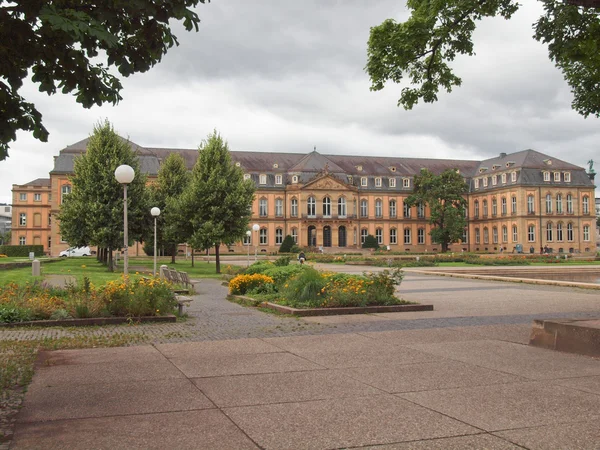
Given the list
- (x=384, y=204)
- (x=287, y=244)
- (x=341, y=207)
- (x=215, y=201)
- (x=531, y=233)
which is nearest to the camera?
(x=215, y=201)

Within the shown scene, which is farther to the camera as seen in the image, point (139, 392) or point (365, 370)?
point (365, 370)

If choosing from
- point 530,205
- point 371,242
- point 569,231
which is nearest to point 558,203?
point 569,231

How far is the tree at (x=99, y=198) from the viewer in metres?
36.3

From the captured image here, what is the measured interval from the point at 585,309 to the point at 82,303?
12.0m

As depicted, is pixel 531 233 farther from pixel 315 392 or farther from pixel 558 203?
pixel 315 392

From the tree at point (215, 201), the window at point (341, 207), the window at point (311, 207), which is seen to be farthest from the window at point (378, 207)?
the tree at point (215, 201)

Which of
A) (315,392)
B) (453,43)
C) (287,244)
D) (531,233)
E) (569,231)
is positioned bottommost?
(315,392)

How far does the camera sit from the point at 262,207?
89125mm

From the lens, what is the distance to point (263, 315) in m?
13.7

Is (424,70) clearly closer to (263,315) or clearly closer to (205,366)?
(263,315)

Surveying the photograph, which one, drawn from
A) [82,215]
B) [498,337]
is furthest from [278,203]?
[498,337]

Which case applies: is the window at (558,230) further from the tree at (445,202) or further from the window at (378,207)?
the window at (378,207)

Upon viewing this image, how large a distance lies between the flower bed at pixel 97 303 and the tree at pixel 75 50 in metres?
7.11

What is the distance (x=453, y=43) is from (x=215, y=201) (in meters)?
22.9
